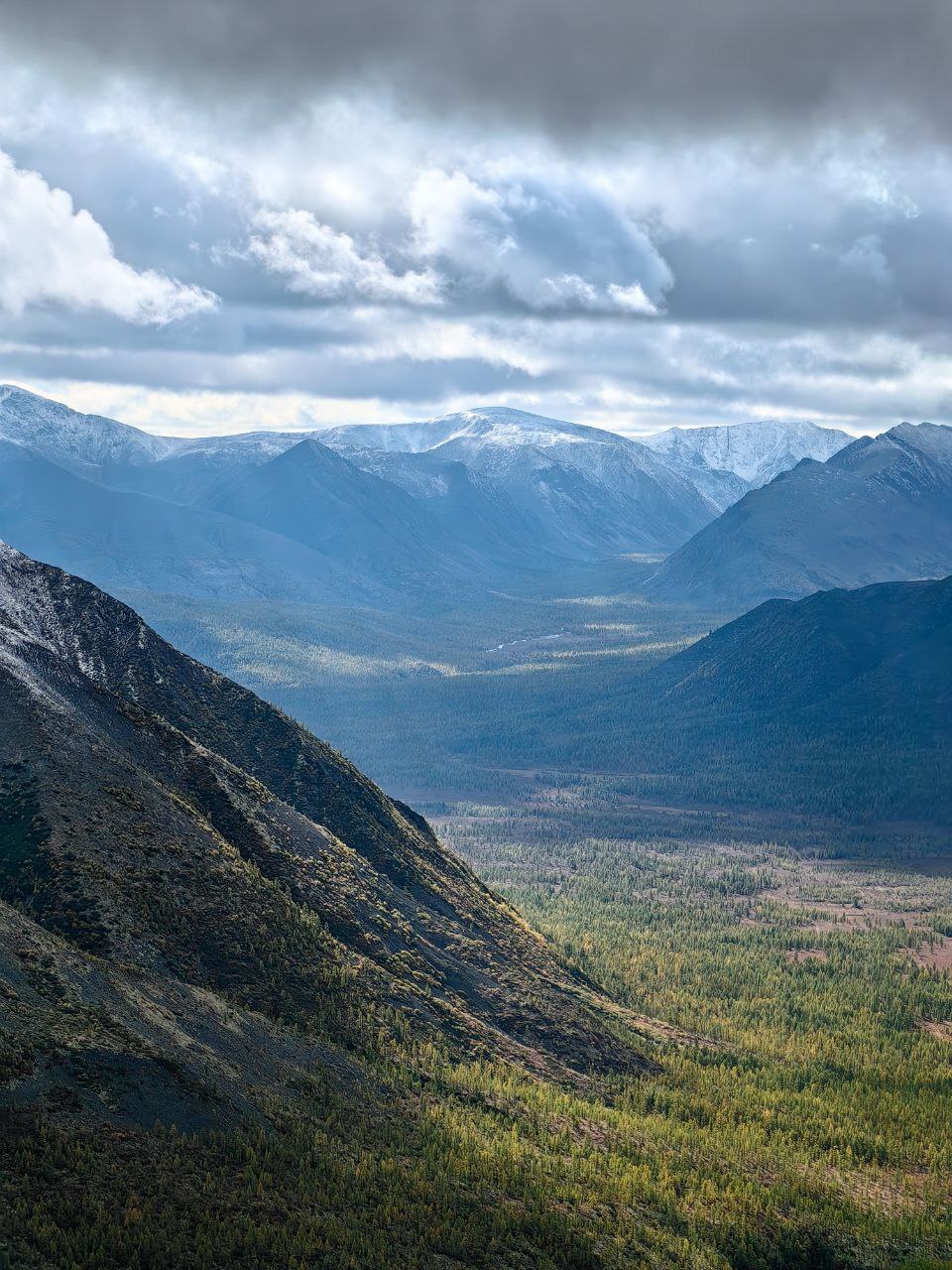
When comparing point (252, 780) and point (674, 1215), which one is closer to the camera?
point (674, 1215)

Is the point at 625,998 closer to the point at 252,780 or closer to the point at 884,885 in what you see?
the point at 252,780

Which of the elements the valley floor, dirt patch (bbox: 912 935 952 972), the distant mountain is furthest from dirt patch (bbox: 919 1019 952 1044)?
the distant mountain

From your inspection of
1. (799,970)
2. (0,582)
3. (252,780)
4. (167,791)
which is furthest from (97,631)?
(799,970)

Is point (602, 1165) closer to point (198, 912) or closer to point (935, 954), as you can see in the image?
point (198, 912)

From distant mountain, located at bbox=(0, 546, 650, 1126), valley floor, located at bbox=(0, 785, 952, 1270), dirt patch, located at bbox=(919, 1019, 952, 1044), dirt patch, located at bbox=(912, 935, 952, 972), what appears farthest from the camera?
dirt patch, located at bbox=(912, 935, 952, 972)

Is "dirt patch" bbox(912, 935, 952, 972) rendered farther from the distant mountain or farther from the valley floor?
the distant mountain

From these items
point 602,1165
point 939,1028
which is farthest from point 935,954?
point 602,1165

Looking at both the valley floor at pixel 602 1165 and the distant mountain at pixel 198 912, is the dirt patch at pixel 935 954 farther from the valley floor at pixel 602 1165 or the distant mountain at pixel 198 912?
the distant mountain at pixel 198 912

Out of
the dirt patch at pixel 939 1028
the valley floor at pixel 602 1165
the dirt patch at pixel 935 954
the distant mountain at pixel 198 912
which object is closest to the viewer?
the valley floor at pixel 602 1165

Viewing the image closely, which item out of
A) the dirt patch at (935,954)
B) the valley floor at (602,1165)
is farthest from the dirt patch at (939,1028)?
the dirt patch at (935,954)
